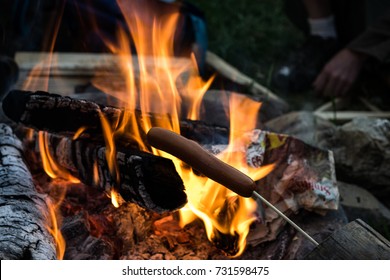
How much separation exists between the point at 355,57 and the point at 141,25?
168 cm

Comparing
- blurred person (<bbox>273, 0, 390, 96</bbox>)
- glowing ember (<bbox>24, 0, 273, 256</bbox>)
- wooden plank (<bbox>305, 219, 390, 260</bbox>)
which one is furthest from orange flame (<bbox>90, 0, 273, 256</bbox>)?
blurred person (<bbox>273, 0, 390, 96</bbox>)

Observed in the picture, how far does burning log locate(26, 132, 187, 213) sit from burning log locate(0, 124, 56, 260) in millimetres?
195

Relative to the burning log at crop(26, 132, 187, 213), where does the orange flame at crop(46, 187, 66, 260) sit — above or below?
below

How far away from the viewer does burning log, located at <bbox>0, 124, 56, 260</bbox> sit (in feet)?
4.82

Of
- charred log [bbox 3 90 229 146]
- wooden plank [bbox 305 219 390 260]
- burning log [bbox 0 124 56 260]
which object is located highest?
charred log [bbox 3 90 229 146]

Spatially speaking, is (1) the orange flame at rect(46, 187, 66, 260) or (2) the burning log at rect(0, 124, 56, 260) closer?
(2) the burning log at rect(0, 124, 56, 260)

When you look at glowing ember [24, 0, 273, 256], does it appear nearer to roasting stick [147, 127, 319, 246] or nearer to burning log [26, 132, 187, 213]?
burning log [26, 132, 187, 213]

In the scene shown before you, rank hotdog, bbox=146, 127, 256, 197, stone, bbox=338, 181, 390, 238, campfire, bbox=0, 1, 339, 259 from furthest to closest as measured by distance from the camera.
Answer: stone, bbox=338, 181, 390, 238 < campfire, bbox=0, 1, 339, 259 < hotdog, bbox=146, 127, 256, 197

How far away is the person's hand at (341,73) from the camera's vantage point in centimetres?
341

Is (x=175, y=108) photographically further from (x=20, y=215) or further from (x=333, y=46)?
(x=333, y=46)

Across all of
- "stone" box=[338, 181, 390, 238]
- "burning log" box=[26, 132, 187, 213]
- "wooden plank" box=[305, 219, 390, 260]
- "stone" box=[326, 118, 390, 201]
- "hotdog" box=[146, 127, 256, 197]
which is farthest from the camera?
"stone" box=[326, 118, 390, 201]

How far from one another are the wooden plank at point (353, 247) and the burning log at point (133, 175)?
494 millimetres

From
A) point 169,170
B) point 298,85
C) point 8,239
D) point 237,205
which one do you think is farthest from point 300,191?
point 298,85

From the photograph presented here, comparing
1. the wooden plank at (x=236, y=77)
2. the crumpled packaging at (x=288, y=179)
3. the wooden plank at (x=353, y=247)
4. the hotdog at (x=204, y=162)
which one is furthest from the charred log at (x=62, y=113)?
the wooden plank at (x=236, y=77)
